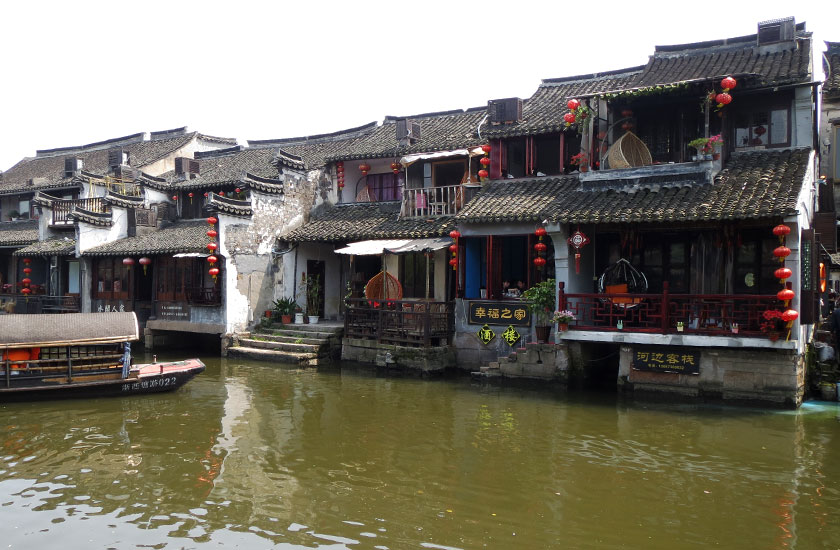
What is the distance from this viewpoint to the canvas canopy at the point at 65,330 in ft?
40.5

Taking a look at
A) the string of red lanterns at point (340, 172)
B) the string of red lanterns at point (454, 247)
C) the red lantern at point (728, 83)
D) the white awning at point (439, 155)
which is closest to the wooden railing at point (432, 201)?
the white awning at point (439, 155)

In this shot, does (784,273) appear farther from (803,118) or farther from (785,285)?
(803,118)

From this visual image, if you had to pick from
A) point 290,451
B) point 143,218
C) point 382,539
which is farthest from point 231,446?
point 143,218

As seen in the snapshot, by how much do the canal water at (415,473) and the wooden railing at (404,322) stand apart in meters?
3.03

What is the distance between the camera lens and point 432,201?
19.0 meters

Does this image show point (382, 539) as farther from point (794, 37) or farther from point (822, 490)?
point (794, 37)

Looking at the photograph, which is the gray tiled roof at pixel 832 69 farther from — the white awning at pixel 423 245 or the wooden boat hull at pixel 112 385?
the wooden boat hull at pixel 112 385

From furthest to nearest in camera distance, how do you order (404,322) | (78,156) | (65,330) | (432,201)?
(78,156), (432,201), (404,322), (65,330)

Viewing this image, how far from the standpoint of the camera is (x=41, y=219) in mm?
25766

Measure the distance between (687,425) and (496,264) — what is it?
6.57 meters

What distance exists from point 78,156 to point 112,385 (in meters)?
23.4

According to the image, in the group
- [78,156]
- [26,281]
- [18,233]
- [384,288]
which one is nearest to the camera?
[384,288]

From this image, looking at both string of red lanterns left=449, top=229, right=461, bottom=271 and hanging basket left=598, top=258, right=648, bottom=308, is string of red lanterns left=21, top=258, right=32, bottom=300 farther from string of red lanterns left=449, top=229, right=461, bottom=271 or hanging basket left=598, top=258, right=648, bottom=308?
hanging basket left=598, top=258, right=648, bottom=308

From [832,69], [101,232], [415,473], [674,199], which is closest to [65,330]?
[415,473]
